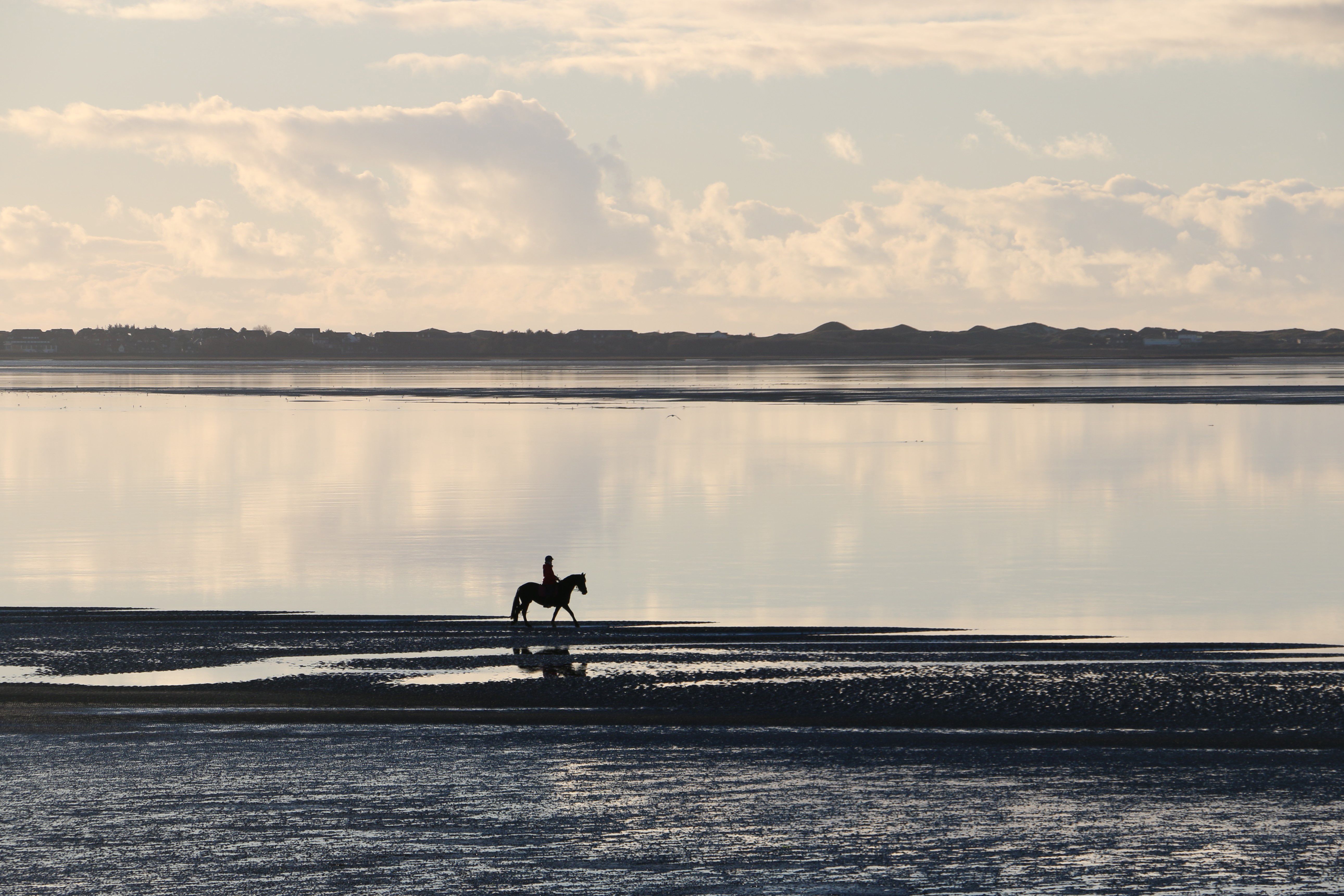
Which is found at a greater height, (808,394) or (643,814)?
(808,394)

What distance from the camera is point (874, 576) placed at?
28984 mm

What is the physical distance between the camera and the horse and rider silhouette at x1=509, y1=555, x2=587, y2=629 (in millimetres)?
22250

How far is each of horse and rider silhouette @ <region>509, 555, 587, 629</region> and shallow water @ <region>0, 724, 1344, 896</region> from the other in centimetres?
602

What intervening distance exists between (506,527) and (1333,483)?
26987mm

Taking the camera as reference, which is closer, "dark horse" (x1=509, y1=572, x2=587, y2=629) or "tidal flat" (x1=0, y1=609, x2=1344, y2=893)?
"tidal flat" (x1=0, y1=609, x2=1344, y2=893)

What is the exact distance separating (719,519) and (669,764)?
24.2 meters

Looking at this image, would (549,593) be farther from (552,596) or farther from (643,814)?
(643,814)

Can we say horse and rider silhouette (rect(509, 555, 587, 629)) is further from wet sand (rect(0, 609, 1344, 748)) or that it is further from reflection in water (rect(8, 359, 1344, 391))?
reflection in water (rect(8, 359, 1344, 391))

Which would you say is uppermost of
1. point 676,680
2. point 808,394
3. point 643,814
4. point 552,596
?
point 808,394

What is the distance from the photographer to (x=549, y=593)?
22406 mm

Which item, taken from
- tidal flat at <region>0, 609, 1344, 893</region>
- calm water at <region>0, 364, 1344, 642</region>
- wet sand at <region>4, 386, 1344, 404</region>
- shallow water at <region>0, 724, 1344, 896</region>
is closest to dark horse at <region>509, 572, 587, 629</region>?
tidal flat at <region>0, 609, 1344, 893</region>

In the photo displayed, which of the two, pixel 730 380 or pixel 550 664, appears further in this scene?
pixel 730 380

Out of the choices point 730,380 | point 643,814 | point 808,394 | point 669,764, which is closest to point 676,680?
point 669,764

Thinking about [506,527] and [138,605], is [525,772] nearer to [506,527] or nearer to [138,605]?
[138,605]
